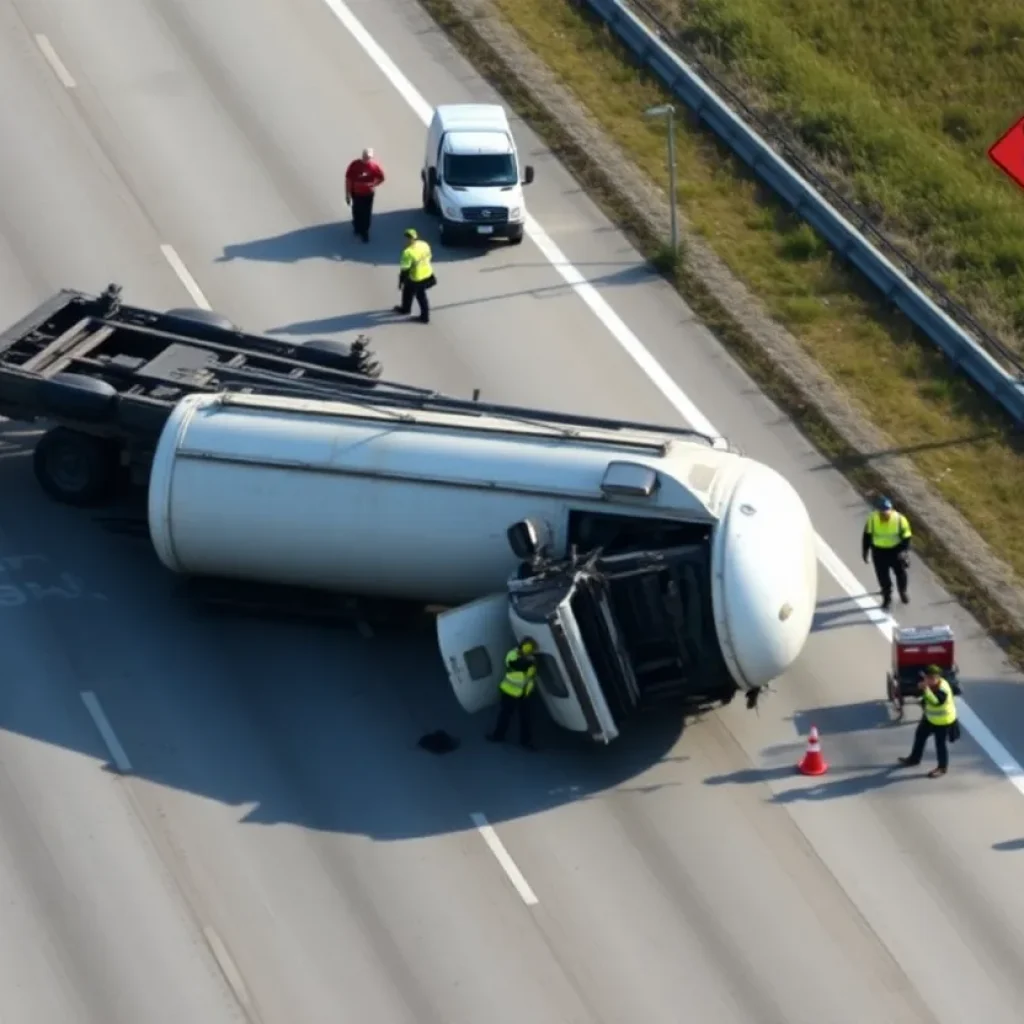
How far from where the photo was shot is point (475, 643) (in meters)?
26.8

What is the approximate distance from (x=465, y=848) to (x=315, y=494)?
4140 millimetres

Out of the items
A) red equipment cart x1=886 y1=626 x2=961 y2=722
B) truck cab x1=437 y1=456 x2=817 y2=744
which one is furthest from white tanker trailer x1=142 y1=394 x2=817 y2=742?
red equipment cart x1=886 y1=626 x2=961 y2=722

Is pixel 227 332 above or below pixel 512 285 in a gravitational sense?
above

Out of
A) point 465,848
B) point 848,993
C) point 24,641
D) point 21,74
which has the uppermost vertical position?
point 21,74

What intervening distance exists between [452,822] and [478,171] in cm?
1283

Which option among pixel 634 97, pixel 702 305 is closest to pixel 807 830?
pixel 702 305

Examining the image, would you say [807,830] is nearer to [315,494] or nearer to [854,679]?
[854,679]

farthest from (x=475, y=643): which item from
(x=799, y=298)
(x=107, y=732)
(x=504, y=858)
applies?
(x=799, y=298)

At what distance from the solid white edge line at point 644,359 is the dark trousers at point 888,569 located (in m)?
0.25

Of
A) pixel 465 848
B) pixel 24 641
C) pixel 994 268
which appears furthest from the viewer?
pixel 994 268

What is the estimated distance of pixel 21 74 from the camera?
4006cm

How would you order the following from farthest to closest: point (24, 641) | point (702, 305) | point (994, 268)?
point (994, 268), point (702, 305), point (24, 641)

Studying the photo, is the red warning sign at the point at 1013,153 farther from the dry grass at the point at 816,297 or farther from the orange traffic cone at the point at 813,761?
the orange traffic cone at the point at 813,761

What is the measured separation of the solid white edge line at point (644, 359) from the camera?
91.6 ft
